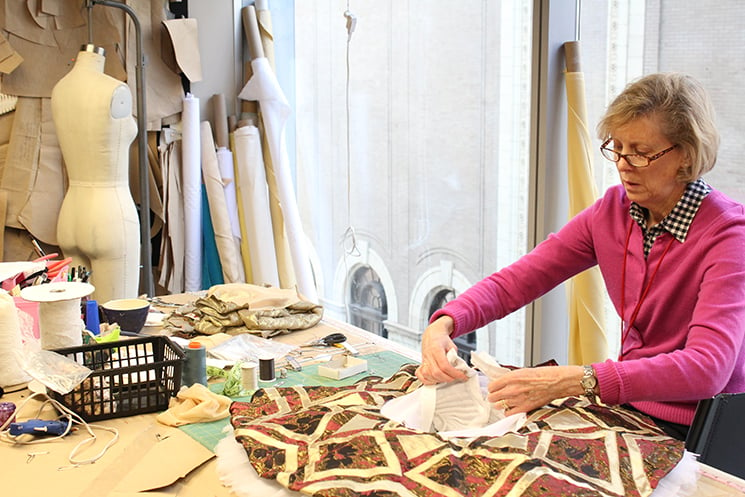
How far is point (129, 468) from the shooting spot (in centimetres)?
145

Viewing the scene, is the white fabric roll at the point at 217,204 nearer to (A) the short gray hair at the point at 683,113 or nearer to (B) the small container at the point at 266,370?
(B) the small container at the point at 266,370

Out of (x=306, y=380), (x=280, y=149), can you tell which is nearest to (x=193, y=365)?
(x=306, y=380)

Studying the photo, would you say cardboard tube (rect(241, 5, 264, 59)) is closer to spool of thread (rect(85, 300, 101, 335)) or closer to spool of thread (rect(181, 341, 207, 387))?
spool of thread (rect(85, 300, 101, 335))

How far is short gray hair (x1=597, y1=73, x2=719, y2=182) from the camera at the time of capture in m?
1.69

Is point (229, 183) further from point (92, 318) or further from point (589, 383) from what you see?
point (589, 383)

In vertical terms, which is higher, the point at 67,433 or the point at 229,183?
the point at 229,183

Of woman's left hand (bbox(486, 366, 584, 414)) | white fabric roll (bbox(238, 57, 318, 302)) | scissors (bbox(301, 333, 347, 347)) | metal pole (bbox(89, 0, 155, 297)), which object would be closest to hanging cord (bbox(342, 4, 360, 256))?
white fabric roll (bbox(238, 57, 318, 302))

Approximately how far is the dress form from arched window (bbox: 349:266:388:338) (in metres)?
1.35

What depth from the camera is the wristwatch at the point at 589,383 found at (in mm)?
1562

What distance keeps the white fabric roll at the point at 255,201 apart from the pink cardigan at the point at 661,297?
8.00 feet

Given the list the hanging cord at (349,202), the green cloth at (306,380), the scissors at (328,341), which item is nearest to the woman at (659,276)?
the green cloth at (306,380)

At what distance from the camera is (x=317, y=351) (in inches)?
85.0

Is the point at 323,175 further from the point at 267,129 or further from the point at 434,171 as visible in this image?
the point at 434,171

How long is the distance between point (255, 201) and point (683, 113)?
115 inches
